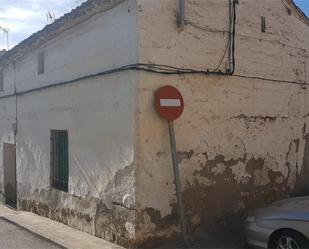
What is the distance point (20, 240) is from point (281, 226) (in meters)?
4.59

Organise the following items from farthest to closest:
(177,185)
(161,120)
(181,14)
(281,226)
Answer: (181,14), (161,120), (177,185), (281,226)

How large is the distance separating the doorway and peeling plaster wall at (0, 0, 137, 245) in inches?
86.3

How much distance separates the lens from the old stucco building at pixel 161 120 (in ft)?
23.7

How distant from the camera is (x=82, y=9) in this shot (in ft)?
26.9

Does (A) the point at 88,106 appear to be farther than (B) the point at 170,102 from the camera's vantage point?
Yes

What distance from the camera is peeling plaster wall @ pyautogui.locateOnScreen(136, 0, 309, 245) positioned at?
7230 mm

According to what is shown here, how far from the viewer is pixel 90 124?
8297mm

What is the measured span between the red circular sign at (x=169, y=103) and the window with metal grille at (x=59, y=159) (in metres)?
2.89

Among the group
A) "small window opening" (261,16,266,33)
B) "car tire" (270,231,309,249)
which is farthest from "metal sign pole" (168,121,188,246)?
"small window opening" (261,16,266,33)

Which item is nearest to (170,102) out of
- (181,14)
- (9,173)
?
(181,14)

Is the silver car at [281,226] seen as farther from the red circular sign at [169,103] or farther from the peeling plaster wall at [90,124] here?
the red circular sign at [169,103]

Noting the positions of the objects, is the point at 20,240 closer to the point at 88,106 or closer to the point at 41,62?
the point at 88,106

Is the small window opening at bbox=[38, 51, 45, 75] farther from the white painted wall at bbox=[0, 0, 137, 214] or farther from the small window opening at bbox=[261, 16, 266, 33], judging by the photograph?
the small window opening at bbox=[261, 16, 266, 33]

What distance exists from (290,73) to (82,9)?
4.32 m
